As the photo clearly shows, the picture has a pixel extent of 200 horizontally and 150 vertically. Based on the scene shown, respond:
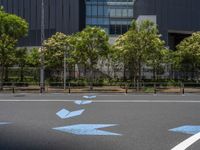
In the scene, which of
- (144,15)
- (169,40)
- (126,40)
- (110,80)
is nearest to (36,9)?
(144,15)

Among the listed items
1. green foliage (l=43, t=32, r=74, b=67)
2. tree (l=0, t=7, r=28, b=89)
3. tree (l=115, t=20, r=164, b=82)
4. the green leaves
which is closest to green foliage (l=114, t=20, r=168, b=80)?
tree (l=115, t=20, r=164, b=82)

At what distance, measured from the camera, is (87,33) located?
1671 inches

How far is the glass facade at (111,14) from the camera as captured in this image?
74125 millimetres

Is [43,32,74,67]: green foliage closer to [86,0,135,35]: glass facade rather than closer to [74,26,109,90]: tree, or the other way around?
[74,26,109,90]: tree

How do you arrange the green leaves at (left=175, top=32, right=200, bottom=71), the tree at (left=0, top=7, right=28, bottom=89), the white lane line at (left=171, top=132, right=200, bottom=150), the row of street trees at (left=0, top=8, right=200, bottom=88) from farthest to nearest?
the green leaves at (left=175, top=32, right=200, bottom=71) → the tree at (left=0, top=7, right=28, bottom=89) → the row of street trees at (left=0, top=8, right=200, bottom=88) → the white lane line at (left=171, top=132, right=200, bottom=150)

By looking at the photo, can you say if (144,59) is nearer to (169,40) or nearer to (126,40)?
(126,40)

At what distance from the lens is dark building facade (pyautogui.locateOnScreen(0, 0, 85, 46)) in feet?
232

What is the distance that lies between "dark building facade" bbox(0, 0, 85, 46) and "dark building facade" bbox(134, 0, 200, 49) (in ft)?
33.6

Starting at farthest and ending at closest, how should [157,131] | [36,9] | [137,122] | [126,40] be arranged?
[36,9] → [126,40] → [137,122] → [157,131]

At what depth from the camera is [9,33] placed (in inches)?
1644

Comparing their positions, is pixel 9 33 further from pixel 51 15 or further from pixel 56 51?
pixel 51 15

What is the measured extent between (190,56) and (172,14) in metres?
21.5

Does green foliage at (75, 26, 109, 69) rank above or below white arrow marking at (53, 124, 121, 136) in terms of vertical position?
above

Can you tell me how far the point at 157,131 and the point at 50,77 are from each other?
41266 mm
